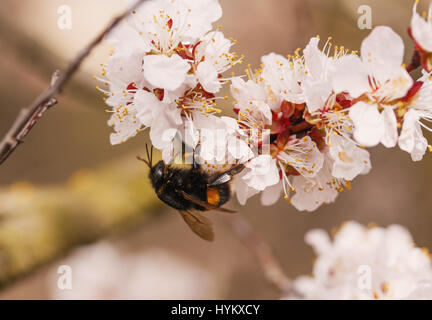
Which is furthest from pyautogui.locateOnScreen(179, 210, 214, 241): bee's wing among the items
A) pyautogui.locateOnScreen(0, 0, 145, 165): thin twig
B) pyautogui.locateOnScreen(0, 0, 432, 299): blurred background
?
pyautogui.locateOnScreen(0, 0, 432, 299): blurred background

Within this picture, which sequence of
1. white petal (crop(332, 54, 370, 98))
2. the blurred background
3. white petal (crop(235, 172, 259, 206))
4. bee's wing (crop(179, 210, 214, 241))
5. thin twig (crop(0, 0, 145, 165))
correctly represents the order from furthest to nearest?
1. the blurred background
2. bee's wing (crop(179, 210, 214, 241))
3. white petal (crop(235, 172, 259, 206))
4. white petal (crop(332, 54, 370, 98))
5. thin twig (crop(0, 0, 145, 165))

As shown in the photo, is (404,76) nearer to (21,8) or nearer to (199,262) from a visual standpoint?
(199,262)

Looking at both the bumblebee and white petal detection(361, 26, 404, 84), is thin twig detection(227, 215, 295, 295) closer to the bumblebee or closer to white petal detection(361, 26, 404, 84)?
the bumblebee

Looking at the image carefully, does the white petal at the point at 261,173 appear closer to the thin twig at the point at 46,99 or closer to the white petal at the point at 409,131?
the white petal at the point at 409,131

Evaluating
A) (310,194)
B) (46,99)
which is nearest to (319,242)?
(310,194)

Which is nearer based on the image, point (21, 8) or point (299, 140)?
point (299, 140)
